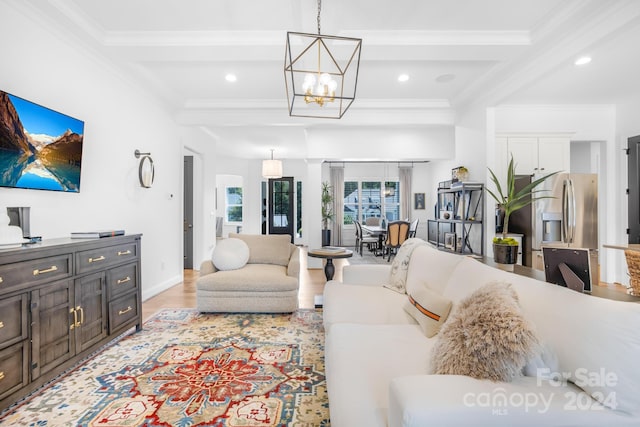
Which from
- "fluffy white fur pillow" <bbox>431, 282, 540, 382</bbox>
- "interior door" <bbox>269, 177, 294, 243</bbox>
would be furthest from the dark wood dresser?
"interior door" <bbox>269, 177, 294, 243</bbox>

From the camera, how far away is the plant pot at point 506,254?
2.25 meters

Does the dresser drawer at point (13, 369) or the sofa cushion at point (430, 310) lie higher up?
the sofa cushion at point (430, 310)

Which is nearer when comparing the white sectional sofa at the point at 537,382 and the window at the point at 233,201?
the white sectional sofa at the point at 537,382

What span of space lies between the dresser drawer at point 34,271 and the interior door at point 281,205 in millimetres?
7590

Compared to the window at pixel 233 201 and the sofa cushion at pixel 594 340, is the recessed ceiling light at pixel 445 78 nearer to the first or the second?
the sofa cushion at pixel 594 340

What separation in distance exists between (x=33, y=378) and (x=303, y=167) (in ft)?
27.6

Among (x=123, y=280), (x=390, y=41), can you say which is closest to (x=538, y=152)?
(x=390, y=41)

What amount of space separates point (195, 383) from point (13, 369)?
3.25 feet

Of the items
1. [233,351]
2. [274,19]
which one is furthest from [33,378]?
[274,19]

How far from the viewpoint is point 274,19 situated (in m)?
2.65

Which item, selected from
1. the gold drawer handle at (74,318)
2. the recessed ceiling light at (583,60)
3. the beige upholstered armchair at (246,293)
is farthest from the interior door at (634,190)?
the gold drawer handle at (74,318)

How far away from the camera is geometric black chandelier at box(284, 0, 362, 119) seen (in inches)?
81.8

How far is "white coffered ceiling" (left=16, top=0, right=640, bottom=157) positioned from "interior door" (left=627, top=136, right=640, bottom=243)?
30.7 inches

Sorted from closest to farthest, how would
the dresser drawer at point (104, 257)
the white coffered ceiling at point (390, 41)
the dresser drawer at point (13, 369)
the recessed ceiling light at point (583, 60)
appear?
the dresser drawer at point (13, 369), the dresser drawer at point (104, 257), the white coffered ceiling at point (390, 41), the recessed ceiling light at point (583, 60)
